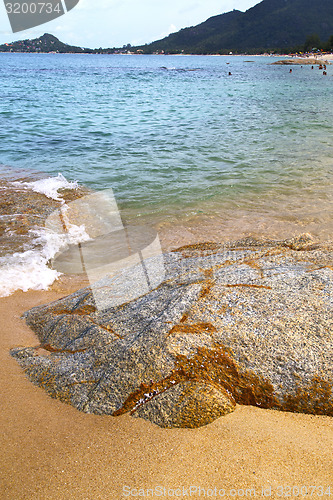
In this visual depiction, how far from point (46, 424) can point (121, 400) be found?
49cm

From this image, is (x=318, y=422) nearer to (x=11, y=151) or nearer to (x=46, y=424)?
(x=46, y=424)

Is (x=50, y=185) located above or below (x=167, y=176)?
above

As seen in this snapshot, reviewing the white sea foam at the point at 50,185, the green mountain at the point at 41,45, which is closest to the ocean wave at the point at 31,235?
the white sea foam at the point at 50,185

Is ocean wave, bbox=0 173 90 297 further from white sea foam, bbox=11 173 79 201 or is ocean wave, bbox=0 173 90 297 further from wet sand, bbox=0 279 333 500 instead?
wet sand, bbox=0 279 333 500

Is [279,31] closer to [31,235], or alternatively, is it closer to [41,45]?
[41,45]

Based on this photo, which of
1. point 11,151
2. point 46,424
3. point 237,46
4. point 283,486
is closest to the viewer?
point 283,486

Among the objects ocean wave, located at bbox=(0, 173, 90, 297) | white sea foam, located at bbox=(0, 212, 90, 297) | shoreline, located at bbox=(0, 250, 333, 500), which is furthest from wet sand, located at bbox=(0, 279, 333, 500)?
ocean wave, located at bbox=(0, 173, 90, 297)

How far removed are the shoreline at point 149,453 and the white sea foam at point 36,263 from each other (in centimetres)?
235

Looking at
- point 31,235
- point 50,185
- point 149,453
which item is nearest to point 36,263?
point 31,235

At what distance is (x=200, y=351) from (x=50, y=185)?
6.96 m

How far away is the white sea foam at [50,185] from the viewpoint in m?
7.61

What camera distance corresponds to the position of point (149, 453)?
73.7 inches

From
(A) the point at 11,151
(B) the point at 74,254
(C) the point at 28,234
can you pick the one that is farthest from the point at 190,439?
(A) the point at 11,151

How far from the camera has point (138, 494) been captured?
1679mm
